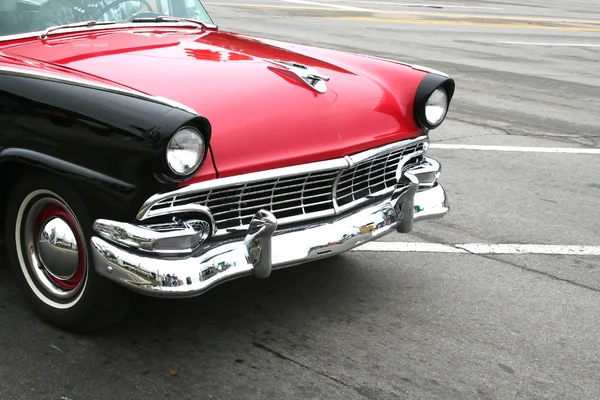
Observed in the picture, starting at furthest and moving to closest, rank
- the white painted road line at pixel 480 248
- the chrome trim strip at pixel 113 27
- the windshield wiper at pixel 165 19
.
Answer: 1. the white painted road line at pixel 480 248
2. the windshield wiper at pixel 165 19
3. the chrome trim strip at pixel 113 27

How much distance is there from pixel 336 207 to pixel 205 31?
5.69ft

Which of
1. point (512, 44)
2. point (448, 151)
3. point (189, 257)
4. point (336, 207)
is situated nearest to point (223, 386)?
point (189, 257)

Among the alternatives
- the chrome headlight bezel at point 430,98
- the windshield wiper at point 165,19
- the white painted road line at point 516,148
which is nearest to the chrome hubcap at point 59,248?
the windshield wiper at point 165,19

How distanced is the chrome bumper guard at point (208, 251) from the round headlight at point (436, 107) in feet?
2.19

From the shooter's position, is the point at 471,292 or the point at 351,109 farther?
the point at 471,292

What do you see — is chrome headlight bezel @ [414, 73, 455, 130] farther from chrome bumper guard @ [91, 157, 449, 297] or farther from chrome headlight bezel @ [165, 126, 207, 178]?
chrome headlight bezel @ [165, 126, 207, 178]

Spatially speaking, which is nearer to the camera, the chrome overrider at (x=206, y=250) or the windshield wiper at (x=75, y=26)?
A: the chrome overrider at (x=206, y=250)

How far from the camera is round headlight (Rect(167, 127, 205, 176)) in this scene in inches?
129

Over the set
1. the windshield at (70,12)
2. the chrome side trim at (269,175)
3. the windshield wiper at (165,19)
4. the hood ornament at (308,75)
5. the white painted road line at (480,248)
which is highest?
the windshield at (70,12)

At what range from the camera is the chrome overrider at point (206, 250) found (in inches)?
129

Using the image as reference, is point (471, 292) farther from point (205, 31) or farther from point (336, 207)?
point (205, 31)

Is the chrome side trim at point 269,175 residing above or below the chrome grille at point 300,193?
above

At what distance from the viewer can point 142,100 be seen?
3332 millimetres

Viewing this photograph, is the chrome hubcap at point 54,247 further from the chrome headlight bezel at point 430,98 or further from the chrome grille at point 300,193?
the chrome headlight bezel at point 430,98
